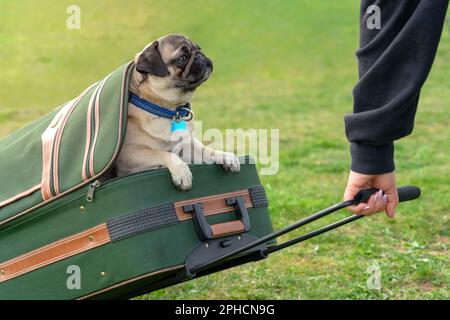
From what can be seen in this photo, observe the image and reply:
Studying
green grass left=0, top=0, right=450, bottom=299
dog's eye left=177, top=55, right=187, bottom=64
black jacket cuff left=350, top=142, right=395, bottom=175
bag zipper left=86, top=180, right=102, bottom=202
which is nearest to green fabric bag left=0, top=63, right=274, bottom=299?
bag zipper left=86, top=180, right=102, bottom=202

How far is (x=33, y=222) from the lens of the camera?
284 centimetres

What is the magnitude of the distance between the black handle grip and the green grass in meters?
1.39

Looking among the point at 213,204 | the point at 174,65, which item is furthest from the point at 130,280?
the point at 174,65

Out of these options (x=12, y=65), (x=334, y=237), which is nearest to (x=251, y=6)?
(x=12, y=65)

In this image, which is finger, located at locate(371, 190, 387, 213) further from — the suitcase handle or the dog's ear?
the dog's ear

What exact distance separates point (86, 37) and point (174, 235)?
46.5 ft

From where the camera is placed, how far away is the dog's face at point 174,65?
9.95ft

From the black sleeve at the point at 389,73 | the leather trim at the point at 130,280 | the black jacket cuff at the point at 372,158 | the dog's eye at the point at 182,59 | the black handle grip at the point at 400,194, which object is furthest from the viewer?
the dog's eye at the point at 182,59

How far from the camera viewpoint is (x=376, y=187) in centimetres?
240

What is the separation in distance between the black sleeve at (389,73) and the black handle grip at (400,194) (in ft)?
0.34

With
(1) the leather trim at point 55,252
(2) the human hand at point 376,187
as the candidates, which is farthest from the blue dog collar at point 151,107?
(2) the human hand at point 376,187

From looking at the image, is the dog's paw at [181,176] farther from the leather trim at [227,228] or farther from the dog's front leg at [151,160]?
the leather trim at [227,228]

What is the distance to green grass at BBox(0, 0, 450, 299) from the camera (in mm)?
4305

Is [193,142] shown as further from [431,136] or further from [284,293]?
[431,136]
